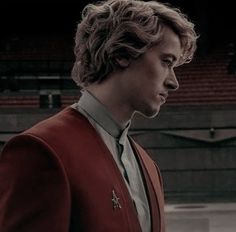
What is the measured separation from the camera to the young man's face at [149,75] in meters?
1.63

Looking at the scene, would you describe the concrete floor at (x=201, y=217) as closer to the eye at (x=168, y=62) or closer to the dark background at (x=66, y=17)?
the dark background at (x=66, y=17)

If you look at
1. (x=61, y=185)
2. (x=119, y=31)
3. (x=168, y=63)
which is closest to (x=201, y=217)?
(x=168, y=63)

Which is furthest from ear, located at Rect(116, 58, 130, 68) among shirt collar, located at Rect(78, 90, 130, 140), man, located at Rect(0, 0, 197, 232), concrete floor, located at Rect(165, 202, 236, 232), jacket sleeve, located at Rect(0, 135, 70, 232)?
concrete floor, located at Rect(165, 202, 236, 232)

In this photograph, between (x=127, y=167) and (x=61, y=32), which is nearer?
(x=127, y=167)

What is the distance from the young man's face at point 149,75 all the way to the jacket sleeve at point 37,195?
0.29m

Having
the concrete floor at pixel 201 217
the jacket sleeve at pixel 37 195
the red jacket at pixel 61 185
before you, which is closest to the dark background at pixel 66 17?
the concrete floor at pixel 201 217

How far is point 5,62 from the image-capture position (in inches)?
727

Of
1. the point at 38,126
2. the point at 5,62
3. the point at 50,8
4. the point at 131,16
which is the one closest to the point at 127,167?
the point at 38,126

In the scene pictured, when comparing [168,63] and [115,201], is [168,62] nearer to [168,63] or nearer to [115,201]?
[168,63]

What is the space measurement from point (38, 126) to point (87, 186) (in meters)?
0.18

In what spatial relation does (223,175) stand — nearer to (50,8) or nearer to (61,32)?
(61,32)

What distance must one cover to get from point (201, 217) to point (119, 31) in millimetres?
10714

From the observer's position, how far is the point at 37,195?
4.68 ft

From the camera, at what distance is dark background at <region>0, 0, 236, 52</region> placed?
21.0m
